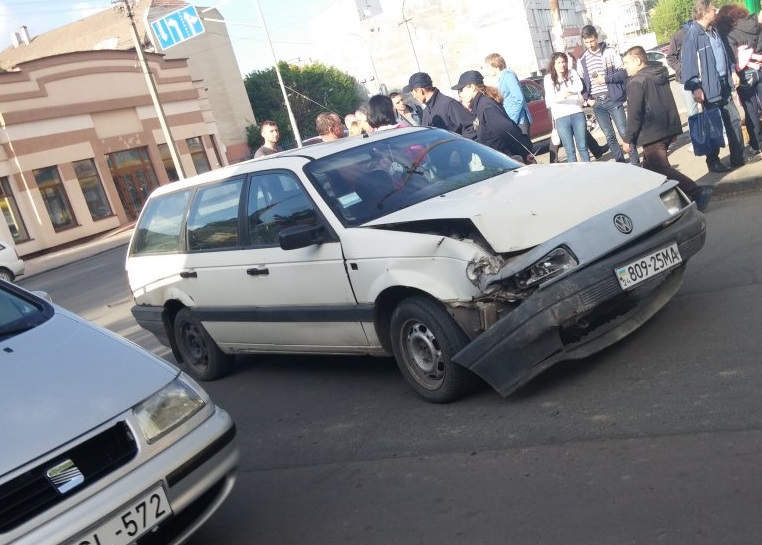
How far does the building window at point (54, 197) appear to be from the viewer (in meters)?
34.7

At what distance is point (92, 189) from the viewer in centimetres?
3684

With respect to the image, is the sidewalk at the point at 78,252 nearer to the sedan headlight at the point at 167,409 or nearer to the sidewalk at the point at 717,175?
the sidewalk at the point at 717,175

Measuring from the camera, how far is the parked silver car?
124 inches

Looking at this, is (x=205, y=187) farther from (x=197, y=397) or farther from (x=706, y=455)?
(x=706, y=455)

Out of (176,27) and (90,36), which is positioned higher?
(90,36)

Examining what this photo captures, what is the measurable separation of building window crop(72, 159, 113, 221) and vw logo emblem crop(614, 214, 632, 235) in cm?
3463

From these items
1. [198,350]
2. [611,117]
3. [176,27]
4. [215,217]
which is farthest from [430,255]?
[176,27]

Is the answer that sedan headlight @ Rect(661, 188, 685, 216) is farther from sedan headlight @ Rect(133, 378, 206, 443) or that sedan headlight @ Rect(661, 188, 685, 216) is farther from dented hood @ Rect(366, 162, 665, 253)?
sedan headlight @ Rect(133, 378, 206, 443)

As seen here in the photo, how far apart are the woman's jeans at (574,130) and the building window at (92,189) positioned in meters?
29.6

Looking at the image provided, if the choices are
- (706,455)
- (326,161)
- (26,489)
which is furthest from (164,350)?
(706,455)

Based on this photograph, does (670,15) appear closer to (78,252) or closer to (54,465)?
(78,252)

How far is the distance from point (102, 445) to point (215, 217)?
326 cm

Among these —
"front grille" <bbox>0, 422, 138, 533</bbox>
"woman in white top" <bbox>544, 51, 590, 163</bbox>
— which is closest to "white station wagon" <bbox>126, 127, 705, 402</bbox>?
"front grille" <bbox>0, 422, 138, 533</bbox>

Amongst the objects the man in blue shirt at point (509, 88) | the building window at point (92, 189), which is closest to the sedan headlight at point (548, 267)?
the man in blue shirt at point (509, 88)
